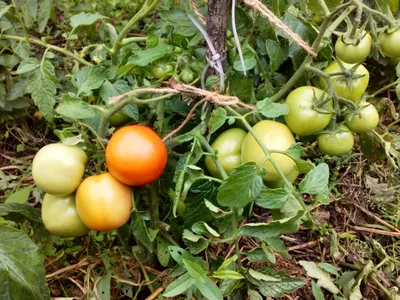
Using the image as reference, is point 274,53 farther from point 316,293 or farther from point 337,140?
point 316,293

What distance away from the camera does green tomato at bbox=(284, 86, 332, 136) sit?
38.9 inches

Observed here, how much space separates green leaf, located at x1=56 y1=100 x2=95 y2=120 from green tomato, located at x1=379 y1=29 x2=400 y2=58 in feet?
2.19

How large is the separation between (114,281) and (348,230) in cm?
78

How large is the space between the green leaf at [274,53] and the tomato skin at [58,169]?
49cm

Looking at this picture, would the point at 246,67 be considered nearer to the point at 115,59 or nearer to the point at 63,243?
the point at 115,59

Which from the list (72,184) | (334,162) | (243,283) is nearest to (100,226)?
(72,184)

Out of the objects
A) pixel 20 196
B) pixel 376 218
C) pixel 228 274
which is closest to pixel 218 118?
pixel 228 274

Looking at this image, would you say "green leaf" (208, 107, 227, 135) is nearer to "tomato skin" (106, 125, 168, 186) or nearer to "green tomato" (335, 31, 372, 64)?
"tomato skin" (106, 125, 168, 186)

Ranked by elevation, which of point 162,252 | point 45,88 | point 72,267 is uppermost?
point 45,88

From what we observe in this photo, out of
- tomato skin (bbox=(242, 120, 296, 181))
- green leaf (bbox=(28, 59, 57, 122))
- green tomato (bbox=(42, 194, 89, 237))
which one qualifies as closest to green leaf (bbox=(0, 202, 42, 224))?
green tomato (bbox=(42, 194, 89, 237))

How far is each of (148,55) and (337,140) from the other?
1.53ft

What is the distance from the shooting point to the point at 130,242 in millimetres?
1350

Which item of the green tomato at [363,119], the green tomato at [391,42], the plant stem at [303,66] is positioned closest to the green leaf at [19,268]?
the plant stem at [303,66]

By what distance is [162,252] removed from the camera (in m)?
1.16
